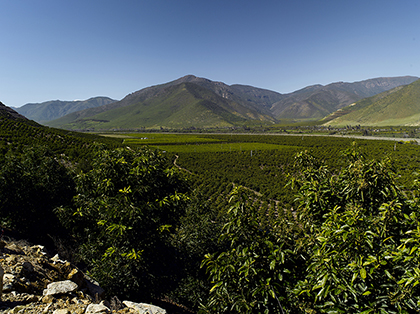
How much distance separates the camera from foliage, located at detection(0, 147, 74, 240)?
41.0 feet

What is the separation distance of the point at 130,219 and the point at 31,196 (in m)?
10.5

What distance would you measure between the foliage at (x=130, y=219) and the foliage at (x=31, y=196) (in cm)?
461

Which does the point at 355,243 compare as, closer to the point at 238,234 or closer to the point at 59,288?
the point at 238,234

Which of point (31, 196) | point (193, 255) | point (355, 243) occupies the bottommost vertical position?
point (193, 255)

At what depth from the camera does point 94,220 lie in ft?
30.2

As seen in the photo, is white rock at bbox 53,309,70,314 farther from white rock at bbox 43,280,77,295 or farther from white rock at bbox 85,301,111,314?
white rock at bbox 43,280,77,295

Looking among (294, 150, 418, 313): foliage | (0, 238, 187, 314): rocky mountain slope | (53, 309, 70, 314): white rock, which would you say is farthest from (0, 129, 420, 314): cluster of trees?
(53, 309, 70, 314): white rock

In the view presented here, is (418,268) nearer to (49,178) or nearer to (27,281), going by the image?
(27,281)

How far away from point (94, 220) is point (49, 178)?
6.35 m

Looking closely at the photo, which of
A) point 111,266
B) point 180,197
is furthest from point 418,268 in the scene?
point 111,266

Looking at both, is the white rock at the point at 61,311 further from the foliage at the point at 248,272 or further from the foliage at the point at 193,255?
the foliage at the point at 193,255

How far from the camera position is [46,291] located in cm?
564

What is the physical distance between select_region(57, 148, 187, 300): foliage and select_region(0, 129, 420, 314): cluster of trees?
4 cm

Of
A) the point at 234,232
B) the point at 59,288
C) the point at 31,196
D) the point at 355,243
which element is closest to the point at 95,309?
the point at 59,288
